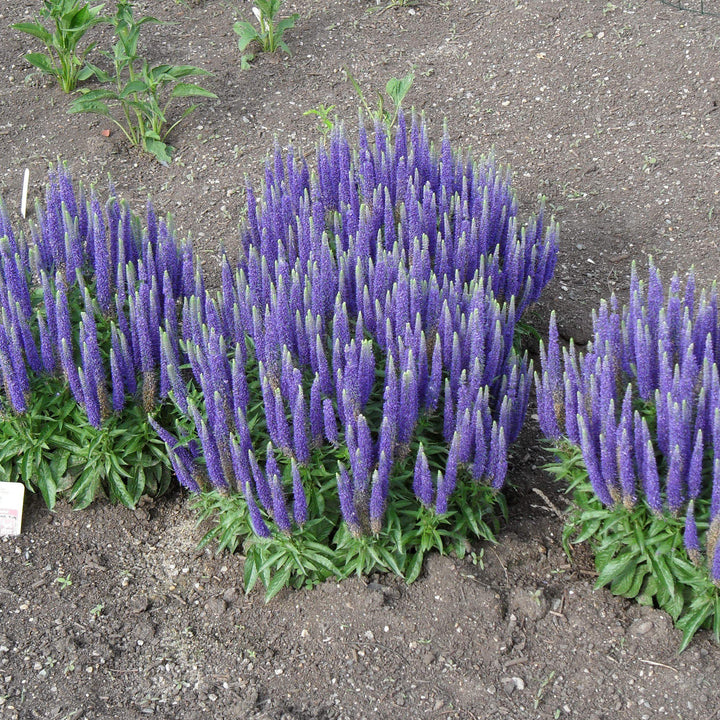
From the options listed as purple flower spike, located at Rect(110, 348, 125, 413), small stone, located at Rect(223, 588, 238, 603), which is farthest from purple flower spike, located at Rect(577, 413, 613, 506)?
purple flower spike, located at Rect(110, 348, 125, 413)

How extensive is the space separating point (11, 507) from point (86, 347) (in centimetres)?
121

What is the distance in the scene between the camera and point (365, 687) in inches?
177

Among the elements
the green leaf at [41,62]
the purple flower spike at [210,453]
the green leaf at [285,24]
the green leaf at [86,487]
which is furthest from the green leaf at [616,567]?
the green leaf at [41,62]

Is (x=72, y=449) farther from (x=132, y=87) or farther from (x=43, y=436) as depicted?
(x=132, y=87)

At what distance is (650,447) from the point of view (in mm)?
4027

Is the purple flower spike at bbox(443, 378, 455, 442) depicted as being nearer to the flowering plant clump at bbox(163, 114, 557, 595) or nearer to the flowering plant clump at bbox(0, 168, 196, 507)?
the flowering plant clump at bbox(163, 114, 557, 595)

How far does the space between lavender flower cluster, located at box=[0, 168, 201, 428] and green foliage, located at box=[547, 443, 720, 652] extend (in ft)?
7.38

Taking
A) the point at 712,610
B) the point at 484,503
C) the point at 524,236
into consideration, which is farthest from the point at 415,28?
the point at 712,610

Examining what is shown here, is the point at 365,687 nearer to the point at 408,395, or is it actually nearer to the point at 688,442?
the point at 408,395

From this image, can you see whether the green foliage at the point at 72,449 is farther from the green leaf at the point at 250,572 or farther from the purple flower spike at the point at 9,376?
the green leaf at the point at 250,572

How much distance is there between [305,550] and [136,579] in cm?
114

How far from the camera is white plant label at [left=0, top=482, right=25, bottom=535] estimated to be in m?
5.36

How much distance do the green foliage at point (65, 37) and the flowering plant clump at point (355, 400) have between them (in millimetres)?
4186

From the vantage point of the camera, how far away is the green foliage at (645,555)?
14.1 ft
